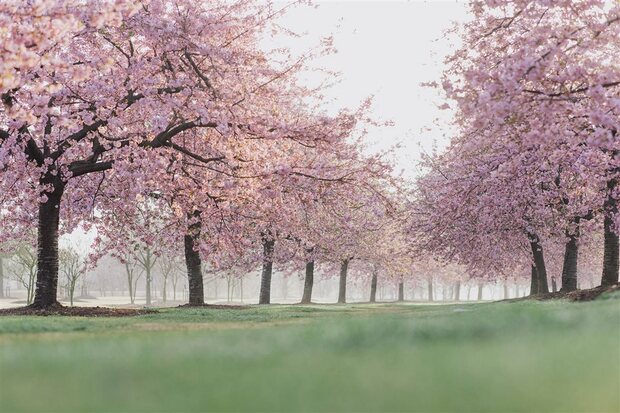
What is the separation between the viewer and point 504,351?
5.35 meters

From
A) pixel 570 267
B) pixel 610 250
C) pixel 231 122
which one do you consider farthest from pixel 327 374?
pixel 570 267

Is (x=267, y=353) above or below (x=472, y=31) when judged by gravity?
below

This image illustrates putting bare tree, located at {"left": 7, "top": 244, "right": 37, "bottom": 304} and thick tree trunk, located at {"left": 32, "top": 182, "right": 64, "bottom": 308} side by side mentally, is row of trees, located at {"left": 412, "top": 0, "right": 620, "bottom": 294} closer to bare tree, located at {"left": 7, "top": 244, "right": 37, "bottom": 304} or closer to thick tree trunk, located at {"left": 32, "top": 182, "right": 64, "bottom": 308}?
thick tree trunk, located at {"left": 32, "top": 182, "right": 64, "bottom": 308}

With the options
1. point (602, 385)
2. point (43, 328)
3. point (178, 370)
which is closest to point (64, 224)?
point (43, 328)

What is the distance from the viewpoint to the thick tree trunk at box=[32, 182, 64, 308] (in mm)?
20125

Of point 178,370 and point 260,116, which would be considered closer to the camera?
point 178,370

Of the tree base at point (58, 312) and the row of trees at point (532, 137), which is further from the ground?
the row of trees at point (532, 137)

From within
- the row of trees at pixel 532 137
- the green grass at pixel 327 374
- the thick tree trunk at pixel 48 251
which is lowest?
the green grass at pixel 327 374

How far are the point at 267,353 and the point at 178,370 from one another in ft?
3.73

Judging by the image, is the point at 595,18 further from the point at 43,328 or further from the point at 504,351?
the point at 43,328

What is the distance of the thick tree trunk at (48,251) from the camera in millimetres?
20125

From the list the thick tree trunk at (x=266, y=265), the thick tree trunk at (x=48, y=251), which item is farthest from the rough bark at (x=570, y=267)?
the thick tree trunk at (x=48, y=251)

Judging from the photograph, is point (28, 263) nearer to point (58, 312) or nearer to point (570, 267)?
point (58, 312)

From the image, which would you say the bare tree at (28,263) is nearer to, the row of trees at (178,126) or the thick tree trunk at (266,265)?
the thick tree trunk at (266,265)
